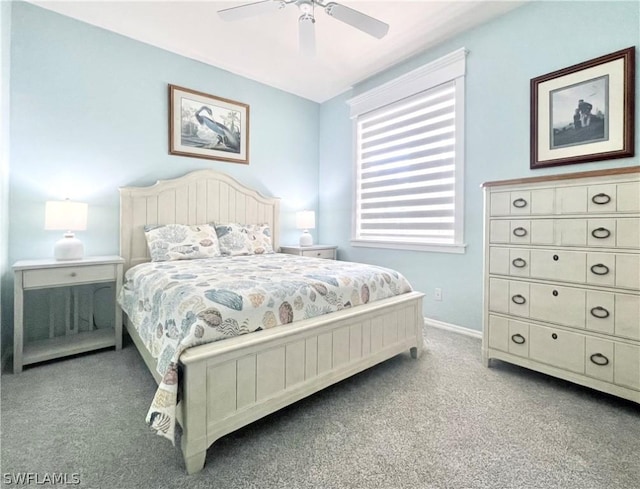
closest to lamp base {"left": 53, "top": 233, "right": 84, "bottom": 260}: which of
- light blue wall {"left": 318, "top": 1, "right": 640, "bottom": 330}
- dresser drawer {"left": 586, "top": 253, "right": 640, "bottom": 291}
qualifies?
light blue wall {"left": 318, "top": 1, "right": 640, "bottom": 330}

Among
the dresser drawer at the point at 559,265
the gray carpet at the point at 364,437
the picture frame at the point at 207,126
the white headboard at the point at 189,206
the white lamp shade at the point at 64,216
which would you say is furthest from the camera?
the picture frame at the point at 207,126

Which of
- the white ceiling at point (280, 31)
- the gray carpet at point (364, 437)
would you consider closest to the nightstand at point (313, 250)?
the gray carpet at point (364, 437)

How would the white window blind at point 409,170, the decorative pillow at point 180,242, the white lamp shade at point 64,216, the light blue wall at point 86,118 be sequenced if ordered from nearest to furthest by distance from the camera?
the white lamp shade at point 64,216
the light blue wall at point 86,118
the decorative pillow at point 180,242
the white window blind at point 409,170

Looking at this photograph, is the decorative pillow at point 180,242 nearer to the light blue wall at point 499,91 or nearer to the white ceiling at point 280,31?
the white ceiling at point 280,31

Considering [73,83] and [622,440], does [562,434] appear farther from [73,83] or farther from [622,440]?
[73,83]

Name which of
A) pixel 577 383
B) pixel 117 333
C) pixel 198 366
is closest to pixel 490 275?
pixel 577 383

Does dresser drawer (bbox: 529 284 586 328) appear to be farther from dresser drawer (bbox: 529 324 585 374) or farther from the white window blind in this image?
the white window blind

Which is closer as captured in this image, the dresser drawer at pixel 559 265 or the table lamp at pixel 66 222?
the dresser drawer at pixel 559 265

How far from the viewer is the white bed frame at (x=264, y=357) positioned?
4.17 feet

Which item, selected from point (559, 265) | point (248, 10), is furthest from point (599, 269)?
point (248, 10)

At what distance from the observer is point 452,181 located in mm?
2943

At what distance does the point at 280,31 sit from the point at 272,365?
9.45 ft

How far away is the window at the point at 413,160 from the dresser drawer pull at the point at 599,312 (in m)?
1.20

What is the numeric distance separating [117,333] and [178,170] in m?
1.69
